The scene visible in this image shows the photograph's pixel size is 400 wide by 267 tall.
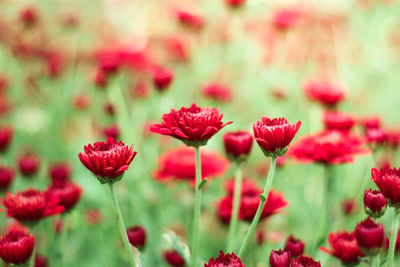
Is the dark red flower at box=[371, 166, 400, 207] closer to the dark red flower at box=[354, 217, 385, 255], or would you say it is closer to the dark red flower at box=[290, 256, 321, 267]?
the dark red flower at box=[354, 217, 385, 255]

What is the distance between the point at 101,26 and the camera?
400cm

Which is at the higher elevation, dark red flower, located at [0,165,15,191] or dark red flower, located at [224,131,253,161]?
dark red flower, located at [224,131,253,161]

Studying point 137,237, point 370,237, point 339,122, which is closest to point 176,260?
point 137,237

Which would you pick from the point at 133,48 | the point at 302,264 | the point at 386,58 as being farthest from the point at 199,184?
the point at 386,58

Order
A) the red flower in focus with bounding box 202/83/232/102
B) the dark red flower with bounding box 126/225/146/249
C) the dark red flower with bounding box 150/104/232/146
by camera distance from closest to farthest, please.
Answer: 1. the dark red flower with bounding box 150/104/232/146
2. the dark red flower with bounding box 126/225/146/249
3. the red flower in focus with bounding box 202/83/232/102

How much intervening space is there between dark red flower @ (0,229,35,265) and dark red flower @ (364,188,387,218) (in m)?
0.70

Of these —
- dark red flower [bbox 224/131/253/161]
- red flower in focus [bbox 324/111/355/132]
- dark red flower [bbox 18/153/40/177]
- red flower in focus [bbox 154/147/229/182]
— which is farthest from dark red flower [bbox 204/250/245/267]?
dark red flower [bbox 18/153/40/177]

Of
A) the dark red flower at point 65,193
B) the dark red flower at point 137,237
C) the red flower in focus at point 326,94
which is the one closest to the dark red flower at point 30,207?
the dark red flower at point 65,193

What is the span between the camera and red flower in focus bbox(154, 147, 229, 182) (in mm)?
1348

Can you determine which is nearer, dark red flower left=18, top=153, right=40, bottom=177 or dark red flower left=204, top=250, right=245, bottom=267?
dark red flower left=204, top=250, right=245, bottom=267

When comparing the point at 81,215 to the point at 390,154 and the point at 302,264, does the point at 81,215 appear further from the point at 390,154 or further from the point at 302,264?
the point at 390,154

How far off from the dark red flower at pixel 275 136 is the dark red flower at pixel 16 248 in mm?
536

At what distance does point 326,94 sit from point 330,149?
56cm

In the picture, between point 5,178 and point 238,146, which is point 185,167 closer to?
point 238,146
